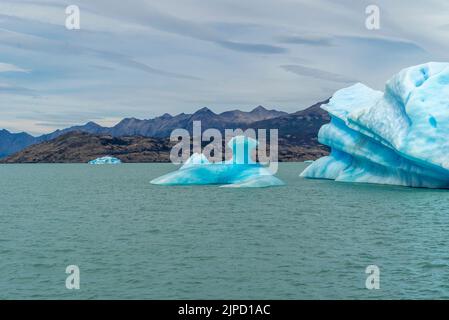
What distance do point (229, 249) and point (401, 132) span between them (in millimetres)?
26954

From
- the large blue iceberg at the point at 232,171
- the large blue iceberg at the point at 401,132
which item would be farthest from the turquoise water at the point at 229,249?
the large blue iceberg at the point at 232,171

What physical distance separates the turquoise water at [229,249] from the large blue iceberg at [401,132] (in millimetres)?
4509

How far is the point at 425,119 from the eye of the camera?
41.5 meters

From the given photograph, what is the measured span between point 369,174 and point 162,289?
41485 millimetres

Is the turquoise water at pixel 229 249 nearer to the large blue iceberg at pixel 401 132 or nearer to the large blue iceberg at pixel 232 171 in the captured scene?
the large blue iceberg at pixel 401 132

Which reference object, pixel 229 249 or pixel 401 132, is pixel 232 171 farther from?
pixel 229 249

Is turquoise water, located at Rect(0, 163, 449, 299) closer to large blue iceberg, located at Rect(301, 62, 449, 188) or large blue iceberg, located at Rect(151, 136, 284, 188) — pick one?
large blue iceberg, located at Rect(301, 62, 449, 188)

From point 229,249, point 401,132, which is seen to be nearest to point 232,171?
point 401,132

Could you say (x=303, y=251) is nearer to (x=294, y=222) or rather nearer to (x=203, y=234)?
(x=203, y=234)

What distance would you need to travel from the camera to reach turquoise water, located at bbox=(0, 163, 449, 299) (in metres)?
15.5

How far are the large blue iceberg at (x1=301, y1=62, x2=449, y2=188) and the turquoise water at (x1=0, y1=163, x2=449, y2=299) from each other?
4.51 m

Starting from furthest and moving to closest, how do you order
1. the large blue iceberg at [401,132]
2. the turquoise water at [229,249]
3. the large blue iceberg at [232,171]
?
1. the large blue iceberg at [232,171]
2. the large blue iceberg at [401,132]
3. the turquoise water at [229,249]

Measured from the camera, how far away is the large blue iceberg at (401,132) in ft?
134

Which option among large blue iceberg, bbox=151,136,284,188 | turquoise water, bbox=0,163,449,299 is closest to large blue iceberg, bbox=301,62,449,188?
turquoise water, bbox=0,163,449,299
